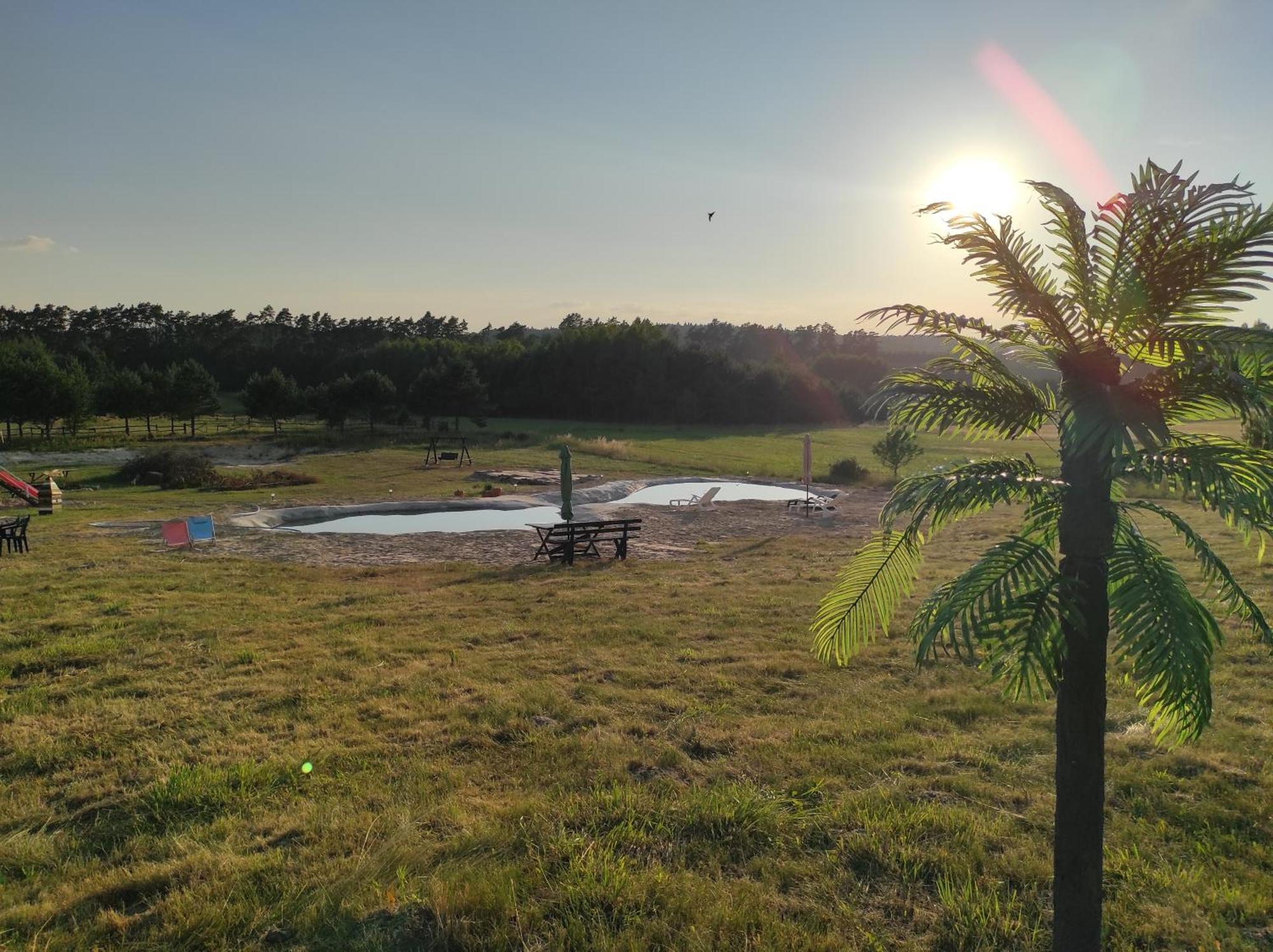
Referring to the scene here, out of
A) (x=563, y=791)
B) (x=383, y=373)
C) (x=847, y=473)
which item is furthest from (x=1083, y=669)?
(x=383, y=373)

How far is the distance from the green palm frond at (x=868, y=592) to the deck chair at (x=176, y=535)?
17.2 metres

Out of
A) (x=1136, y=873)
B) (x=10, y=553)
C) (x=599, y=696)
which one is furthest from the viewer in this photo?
(x=10, y=553)

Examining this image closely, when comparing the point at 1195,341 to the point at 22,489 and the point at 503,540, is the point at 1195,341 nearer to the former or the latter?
the point at 503,540

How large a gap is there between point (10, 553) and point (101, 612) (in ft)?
23.0

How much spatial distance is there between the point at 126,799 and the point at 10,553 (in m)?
13.8

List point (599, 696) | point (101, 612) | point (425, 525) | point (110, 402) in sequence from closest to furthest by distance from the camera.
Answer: point (599, 696) → point (101, 612) → point (425, 525) → point (110, 402)

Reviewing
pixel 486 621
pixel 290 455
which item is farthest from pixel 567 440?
pixel 486 621

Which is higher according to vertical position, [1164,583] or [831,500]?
[1164,583]

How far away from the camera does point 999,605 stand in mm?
2324

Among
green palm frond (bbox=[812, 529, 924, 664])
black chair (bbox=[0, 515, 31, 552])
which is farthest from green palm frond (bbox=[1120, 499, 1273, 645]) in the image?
black chair (bbox=[0, 515, 31, 552])

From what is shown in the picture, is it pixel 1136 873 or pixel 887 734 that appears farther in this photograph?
pixel 887 734

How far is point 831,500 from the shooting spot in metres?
27.8

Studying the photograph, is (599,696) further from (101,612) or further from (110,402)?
(110,402)

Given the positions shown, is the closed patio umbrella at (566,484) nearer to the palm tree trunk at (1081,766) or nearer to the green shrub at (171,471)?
the palm tree trunk at (1081,766)
